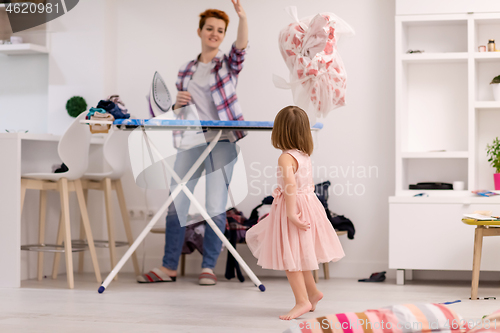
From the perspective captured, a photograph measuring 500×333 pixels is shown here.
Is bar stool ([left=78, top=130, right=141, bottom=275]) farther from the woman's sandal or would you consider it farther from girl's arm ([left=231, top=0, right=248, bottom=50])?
girl's arm ([left=231, top=0, right=248, bottom=50])

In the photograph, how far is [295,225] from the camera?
2.25 meters

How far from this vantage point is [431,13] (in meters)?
3.38

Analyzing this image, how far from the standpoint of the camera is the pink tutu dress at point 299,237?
2232 millimetres

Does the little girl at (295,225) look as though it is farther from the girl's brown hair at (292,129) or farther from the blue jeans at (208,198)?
the blue jeans at (208,198)

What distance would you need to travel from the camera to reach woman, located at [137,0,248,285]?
3180 mm

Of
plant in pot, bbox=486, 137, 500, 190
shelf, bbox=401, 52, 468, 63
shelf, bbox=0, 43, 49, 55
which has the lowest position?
plant in pot, bbox=486, 137, 500, 190

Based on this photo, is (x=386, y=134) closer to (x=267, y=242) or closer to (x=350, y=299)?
(x=350, y=299)

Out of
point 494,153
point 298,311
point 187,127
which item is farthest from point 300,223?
point 494,153

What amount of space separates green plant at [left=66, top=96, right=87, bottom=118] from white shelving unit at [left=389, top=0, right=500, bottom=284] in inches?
80.1

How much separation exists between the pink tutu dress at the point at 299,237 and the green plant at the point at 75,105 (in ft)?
6.43

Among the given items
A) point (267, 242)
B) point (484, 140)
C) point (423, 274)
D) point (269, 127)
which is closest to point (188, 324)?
point (267, 242)

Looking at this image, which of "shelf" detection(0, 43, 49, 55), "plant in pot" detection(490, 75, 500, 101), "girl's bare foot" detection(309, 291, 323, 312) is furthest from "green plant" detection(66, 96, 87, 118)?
"plant in pot" detection(490, 75, 500, 101)

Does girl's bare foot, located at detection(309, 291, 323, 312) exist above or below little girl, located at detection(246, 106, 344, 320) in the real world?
below

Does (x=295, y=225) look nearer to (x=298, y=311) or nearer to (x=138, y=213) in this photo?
(x=298, y=311)
